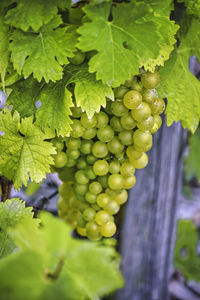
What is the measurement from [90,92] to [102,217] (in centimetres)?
Result: 25

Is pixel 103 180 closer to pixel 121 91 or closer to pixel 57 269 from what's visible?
pixel 121 91

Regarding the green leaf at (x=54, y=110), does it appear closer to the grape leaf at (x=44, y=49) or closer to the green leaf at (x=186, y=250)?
the grape leaf at (x=44, y=49)

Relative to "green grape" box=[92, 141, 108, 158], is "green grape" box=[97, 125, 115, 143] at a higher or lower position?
higher

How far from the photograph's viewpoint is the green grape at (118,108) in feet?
1.59

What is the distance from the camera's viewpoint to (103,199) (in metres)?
0.56

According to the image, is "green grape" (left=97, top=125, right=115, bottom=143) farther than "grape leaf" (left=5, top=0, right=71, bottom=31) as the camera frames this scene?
Yes

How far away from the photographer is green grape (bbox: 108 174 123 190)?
54 centimetres

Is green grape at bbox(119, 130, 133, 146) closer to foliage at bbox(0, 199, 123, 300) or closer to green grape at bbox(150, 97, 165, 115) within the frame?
green grape at bbox(150, 97, 165, 115)

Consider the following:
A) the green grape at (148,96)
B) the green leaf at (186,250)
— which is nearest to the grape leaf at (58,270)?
the green grape at (148,96)

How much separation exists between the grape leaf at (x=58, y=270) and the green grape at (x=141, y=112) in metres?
0.26

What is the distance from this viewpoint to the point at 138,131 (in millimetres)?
501

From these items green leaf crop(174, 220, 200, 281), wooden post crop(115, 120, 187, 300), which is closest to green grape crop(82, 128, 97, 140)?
wooden post crop(115, 120, 187, 300)

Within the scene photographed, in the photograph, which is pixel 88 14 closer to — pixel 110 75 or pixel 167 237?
pixel 110 75

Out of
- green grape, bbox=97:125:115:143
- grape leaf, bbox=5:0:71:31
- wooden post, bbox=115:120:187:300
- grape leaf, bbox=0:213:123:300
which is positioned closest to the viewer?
grape leaf, bbox=0:213:123:300
